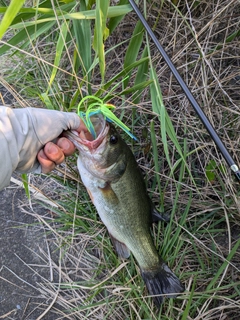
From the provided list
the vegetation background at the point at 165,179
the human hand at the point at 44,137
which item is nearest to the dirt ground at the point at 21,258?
the vegetation background at the point at 165,179

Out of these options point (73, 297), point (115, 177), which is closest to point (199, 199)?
point (115, 177)

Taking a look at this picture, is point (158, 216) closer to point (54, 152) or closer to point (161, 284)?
point (161, 284)

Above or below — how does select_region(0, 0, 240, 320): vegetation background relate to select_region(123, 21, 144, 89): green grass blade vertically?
below

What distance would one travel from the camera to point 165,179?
257cm

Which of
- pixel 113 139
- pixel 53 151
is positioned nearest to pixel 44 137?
pixel 53 151

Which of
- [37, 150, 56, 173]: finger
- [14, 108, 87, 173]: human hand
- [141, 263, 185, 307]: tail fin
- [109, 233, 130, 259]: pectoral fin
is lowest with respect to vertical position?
[141, 263, 185, 307]: tail fin

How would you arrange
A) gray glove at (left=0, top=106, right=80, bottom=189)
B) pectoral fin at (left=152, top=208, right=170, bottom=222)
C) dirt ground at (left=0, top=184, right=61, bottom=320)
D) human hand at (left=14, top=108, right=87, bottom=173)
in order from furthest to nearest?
dirt ground at (left=0, top=184, right=61, bottom=320) < pectoral fin at (left=152, top=208, right=170, bottom=222) < human hand at (left=14, top=108, right=87, bottom=173) < gray glove at (left=0, top=106, right=80, bottom=189)

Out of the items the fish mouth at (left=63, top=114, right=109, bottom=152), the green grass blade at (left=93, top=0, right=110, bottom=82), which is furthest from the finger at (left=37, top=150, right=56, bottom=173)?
the green grass blade at (left=93, top=0, right=110, bottom=82)

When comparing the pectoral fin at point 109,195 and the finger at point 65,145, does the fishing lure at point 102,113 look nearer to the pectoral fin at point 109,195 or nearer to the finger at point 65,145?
the finger at point 65,145

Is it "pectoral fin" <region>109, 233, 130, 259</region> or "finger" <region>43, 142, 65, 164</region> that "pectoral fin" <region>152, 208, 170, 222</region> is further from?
"finger" <region>43, 142, 65, 164</region>

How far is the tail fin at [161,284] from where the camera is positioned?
2.21m

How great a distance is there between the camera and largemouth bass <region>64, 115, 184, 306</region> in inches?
78.1

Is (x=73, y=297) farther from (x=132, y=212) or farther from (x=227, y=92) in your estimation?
(x=227, y=92)

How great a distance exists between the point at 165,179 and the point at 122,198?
19.5 inches
